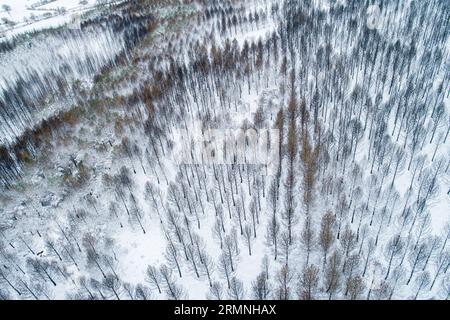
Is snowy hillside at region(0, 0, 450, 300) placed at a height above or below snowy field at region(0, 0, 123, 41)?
below

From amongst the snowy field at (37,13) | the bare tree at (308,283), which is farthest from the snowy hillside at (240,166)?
the snowy field at (37,13)

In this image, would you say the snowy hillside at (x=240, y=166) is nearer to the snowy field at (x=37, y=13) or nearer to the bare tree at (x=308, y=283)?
the bare tree at (x=308, y=283)

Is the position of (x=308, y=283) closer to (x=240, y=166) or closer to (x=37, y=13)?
(x=240, y=166)

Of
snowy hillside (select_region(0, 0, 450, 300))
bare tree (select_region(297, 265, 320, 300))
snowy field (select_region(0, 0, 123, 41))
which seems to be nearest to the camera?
bare tree (select_region(297, 265, 320, 300))

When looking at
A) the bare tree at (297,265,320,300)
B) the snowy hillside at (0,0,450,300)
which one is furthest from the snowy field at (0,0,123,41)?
the bare tree at (297,265,320,300)

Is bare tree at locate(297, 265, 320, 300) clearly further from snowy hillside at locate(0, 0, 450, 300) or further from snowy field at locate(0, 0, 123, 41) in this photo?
snowy field at locate(0, 0, 123, 41)

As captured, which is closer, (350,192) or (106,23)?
(350,192)
